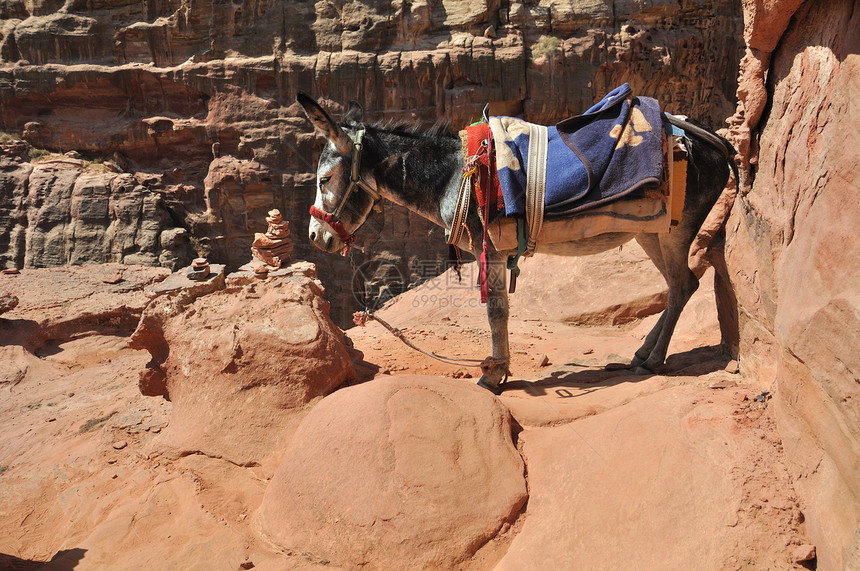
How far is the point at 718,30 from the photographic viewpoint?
1494 centimetres

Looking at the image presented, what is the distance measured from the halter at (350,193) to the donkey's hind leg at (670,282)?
2.15m

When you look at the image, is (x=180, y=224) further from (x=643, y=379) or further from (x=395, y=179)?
(x=643, y=379)

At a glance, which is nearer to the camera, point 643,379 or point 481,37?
point 643,379

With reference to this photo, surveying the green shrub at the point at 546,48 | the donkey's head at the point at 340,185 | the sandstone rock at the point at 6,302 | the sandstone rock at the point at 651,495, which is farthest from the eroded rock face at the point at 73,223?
the sandstone rock at the point at 651,495

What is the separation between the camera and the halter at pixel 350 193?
4.21m

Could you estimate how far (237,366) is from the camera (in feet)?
11.9

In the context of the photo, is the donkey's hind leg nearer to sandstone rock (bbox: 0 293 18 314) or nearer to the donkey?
the donkey

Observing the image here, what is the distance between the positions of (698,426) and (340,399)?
1841 millimetres

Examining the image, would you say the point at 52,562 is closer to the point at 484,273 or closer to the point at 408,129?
the point at 484,273

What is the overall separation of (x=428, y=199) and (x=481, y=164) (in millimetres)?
569

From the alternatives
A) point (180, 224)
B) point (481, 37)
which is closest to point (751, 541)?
point (481, 37)

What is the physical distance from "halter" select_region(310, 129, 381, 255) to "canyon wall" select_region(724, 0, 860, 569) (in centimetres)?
248

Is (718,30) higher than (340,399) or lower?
higher

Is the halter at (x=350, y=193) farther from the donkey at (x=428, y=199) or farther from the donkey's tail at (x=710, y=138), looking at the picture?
the donkey's tail at (x=710, y=138)
